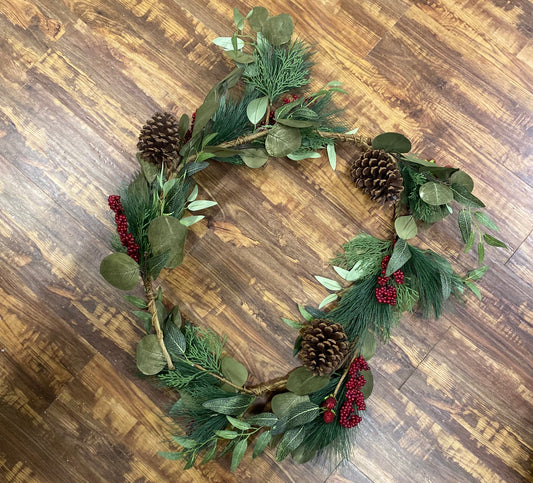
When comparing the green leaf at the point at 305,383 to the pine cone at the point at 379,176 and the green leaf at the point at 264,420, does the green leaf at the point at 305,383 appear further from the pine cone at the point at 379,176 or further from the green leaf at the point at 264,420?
the pine cone at the point at 379,176

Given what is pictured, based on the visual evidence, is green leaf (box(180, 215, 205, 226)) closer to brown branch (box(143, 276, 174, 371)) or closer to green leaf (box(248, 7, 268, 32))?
brown branch (box(143, 276, 174, 371))

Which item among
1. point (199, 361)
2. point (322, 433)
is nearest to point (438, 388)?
point (322, 433)

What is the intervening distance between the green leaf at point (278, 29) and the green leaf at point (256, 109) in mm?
147

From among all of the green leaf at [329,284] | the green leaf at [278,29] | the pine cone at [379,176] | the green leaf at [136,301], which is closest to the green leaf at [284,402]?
the green leaf at [329,284]

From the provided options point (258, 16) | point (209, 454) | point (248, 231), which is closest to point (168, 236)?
point (248, 231)

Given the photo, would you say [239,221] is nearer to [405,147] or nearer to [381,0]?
[405,147]

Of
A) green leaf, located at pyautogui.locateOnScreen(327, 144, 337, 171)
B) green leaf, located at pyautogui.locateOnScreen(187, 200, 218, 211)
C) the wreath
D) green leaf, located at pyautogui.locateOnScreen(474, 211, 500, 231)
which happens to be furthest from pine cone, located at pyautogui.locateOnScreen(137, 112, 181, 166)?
green leaf, located at pyautogui.locateOnScreen(474, 211, 500, 231)

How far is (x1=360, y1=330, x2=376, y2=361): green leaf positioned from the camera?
1000 millimetres

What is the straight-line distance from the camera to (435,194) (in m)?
1.00

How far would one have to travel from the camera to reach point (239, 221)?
107cm

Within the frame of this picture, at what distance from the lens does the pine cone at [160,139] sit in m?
0.96

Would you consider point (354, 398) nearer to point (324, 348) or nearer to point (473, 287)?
point (324, 348)

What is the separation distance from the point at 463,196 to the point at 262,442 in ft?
2.16

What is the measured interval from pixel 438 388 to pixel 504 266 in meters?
0.31
